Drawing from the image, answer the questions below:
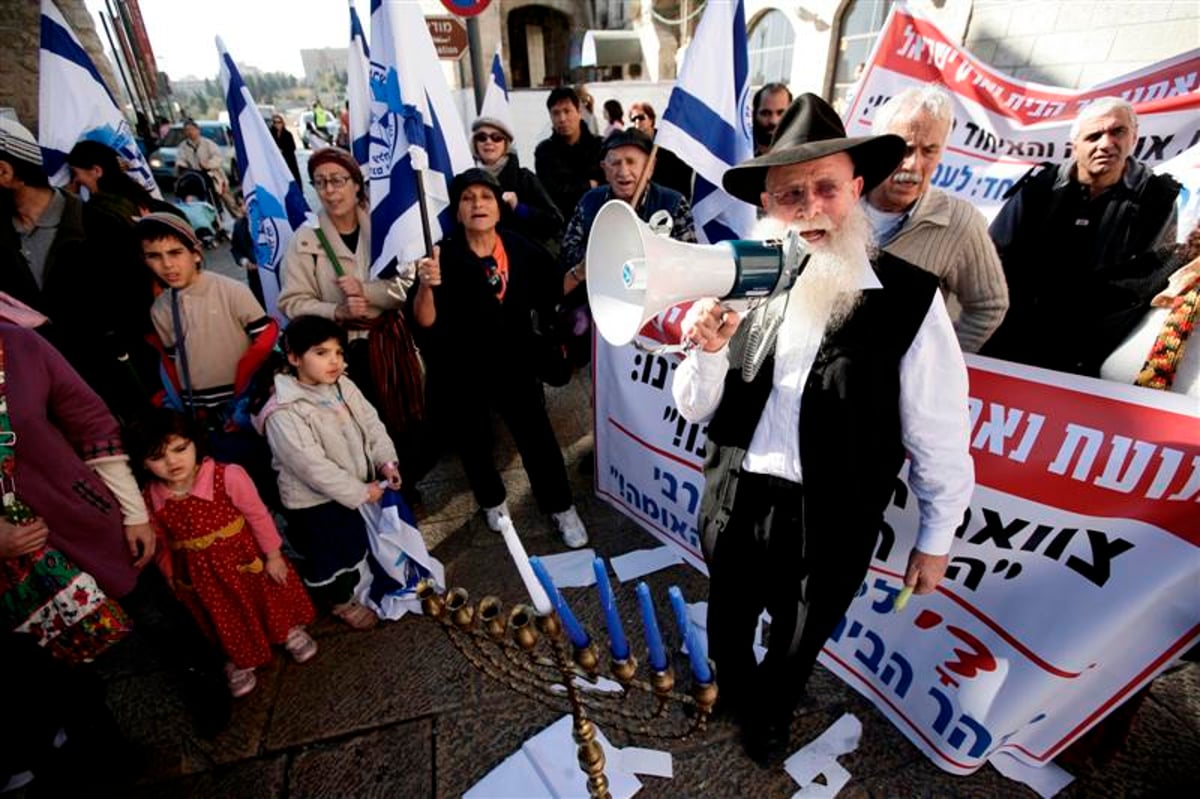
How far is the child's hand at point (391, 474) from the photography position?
2.64 meters

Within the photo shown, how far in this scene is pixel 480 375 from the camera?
9.91 feet

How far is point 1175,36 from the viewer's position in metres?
5.62

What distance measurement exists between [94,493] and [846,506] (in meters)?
2.50

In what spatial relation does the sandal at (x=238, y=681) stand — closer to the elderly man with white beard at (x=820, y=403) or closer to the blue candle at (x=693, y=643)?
the elderly man with white beard at (x=820, y=403)

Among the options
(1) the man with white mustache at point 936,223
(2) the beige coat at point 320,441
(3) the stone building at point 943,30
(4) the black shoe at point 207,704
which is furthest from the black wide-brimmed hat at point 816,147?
(3) the stone building at point 943,30

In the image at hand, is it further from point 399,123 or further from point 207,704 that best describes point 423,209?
point 207,704

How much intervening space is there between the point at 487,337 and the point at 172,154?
16.4 metres

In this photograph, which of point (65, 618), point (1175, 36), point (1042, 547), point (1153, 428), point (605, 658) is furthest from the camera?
point (1175, 36)

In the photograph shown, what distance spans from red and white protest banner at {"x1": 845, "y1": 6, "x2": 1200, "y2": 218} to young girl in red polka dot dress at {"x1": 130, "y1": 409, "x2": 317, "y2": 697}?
504 cm

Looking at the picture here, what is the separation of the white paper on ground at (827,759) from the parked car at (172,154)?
1437cm

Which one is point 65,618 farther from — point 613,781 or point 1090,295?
point 1090,295

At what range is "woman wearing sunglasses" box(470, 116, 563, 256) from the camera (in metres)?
4.57

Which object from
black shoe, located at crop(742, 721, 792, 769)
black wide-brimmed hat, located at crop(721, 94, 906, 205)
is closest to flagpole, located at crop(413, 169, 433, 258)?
black wide-brimmed hat, located at crop(721, 94, 906, 205)

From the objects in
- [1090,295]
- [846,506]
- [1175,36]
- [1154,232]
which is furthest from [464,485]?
[1175,36]
